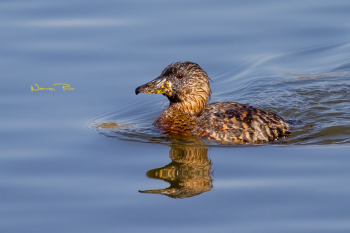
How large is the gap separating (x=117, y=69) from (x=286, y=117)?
3098 mm

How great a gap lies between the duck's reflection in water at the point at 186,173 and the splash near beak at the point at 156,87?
97cm

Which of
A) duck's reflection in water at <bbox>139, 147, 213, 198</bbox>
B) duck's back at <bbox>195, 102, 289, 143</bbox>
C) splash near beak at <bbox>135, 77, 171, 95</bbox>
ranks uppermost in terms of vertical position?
splash near beak at <bbox>135, 77, 171, 95</bbox>

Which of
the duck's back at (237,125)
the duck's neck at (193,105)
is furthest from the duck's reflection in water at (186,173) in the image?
the duck's neck at (193,105)

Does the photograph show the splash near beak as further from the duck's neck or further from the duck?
the duck's neck

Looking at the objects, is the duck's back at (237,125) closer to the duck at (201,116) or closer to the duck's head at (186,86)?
the duck at (201,116)

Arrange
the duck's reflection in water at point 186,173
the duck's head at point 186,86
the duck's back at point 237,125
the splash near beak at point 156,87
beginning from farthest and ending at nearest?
the duck's head at point 186,86, the splash near beak at point 156,87, the duck's back at point 237,125, the duck's reflection in water at point 186,173

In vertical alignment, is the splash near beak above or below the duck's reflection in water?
above

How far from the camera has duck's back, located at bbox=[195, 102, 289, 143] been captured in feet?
26.9

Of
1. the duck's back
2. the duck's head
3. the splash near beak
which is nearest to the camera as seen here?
the duck's back

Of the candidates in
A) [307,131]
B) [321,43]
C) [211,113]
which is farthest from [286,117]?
[321,43]

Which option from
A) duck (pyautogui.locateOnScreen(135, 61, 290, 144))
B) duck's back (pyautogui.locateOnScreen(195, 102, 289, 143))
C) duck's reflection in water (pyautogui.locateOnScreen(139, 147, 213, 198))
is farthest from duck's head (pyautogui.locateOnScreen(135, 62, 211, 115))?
duck's reflection in water (pyautogui.locateOnScreen(139, 147, 213, 198))

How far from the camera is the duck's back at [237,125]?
820cm

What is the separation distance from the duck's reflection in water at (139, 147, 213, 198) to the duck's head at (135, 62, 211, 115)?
0.88 m

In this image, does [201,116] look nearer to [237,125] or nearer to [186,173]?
[237,125]
